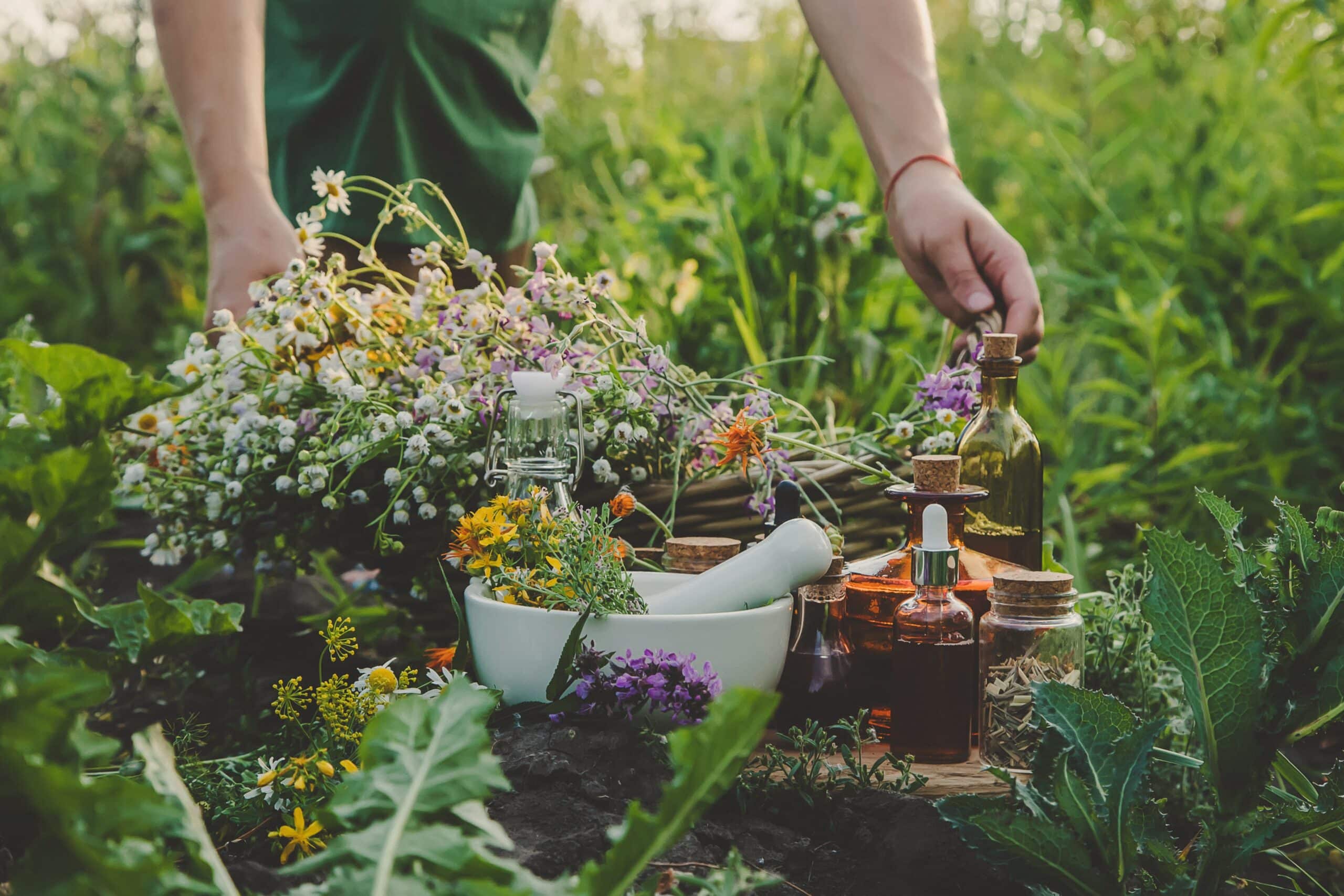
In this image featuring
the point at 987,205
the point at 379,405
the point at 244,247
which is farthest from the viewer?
the point at 987,205

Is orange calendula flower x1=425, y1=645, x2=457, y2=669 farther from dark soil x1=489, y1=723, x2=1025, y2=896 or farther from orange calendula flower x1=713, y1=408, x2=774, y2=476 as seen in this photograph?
orange calendula flower x1=713, y1=408, x2=774, y2=476

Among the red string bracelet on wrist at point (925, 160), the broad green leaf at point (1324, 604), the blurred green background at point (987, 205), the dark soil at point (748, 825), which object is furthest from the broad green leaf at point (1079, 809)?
the blurred green background at point (987, 205)

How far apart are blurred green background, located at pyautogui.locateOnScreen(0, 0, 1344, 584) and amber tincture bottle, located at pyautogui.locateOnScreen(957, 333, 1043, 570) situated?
631mm

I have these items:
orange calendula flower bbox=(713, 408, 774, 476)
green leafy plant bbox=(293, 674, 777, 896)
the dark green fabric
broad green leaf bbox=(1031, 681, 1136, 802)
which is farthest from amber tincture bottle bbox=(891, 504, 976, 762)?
the dark green fabric

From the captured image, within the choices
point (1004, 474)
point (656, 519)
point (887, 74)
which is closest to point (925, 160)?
point (887, 74)

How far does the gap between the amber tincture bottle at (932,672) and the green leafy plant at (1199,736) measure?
0.39ft

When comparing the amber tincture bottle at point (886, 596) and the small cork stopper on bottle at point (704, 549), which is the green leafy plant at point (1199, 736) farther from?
the small cork stopper on bottle at point (704, 549)

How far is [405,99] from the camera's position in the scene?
5.81 ft

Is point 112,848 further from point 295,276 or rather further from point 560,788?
point 295,276

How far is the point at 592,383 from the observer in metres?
1.23

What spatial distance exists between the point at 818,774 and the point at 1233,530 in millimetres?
404

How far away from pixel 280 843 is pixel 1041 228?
3236mm

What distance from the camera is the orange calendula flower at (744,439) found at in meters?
1.11

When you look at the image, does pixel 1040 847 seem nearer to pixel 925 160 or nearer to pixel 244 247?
pixel 925 160
